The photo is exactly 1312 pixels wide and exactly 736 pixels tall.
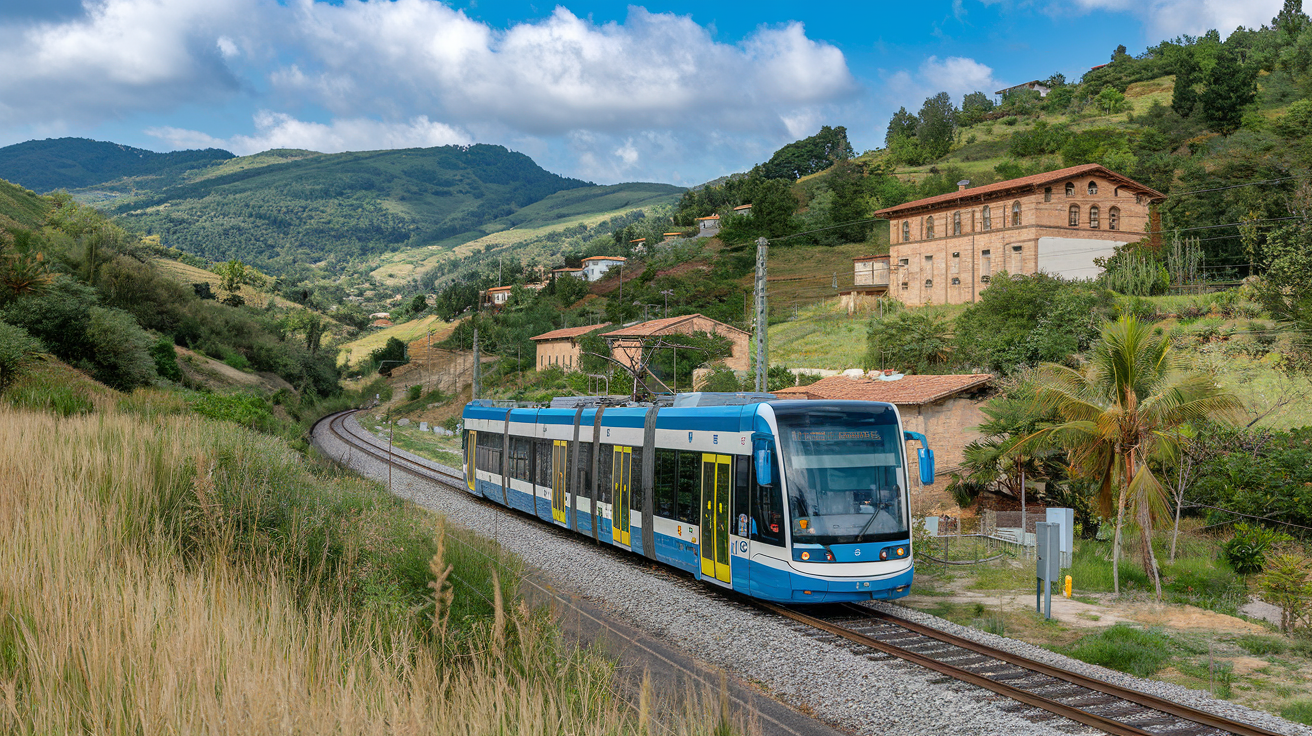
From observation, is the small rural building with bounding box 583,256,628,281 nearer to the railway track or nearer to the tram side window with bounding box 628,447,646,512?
the tram side window with bounding box 628,447,646,512

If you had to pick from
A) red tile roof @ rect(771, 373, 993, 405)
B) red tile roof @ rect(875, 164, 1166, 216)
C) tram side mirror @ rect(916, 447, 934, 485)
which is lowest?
tram side mirror @ rect(916, 447, 934, 485)

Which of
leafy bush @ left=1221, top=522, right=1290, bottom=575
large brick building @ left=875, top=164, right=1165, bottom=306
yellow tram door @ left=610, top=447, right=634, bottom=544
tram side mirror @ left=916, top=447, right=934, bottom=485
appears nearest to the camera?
tram side mirror @ left=916, top=447, right=934, bottom=485

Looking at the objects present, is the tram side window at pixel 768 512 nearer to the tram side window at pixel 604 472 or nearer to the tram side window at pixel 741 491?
the tram side window at pixel 741 491

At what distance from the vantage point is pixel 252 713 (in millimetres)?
2998

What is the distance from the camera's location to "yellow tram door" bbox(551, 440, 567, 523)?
20094mm

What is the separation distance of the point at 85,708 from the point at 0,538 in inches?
103

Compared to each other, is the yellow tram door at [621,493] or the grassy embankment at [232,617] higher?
the grassy embankment at [232,617]

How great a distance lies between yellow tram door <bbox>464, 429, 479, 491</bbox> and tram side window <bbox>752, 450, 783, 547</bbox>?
16672 mm

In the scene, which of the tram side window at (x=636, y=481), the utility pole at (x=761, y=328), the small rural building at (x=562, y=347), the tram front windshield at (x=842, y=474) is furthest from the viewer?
the small rural building at (x=562, y=347)

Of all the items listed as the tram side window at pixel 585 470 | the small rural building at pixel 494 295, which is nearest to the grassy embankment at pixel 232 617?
the tram side window at pixel 585 470

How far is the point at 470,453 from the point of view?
28.5 metres

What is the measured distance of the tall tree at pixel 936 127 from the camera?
137875mm

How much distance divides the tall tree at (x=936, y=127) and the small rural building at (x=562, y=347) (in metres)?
82.4

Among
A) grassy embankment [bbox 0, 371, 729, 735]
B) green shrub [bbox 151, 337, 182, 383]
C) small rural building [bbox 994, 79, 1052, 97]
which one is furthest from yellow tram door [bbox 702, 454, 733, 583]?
small rural building [bbox 994, 79, 1052, 97]
